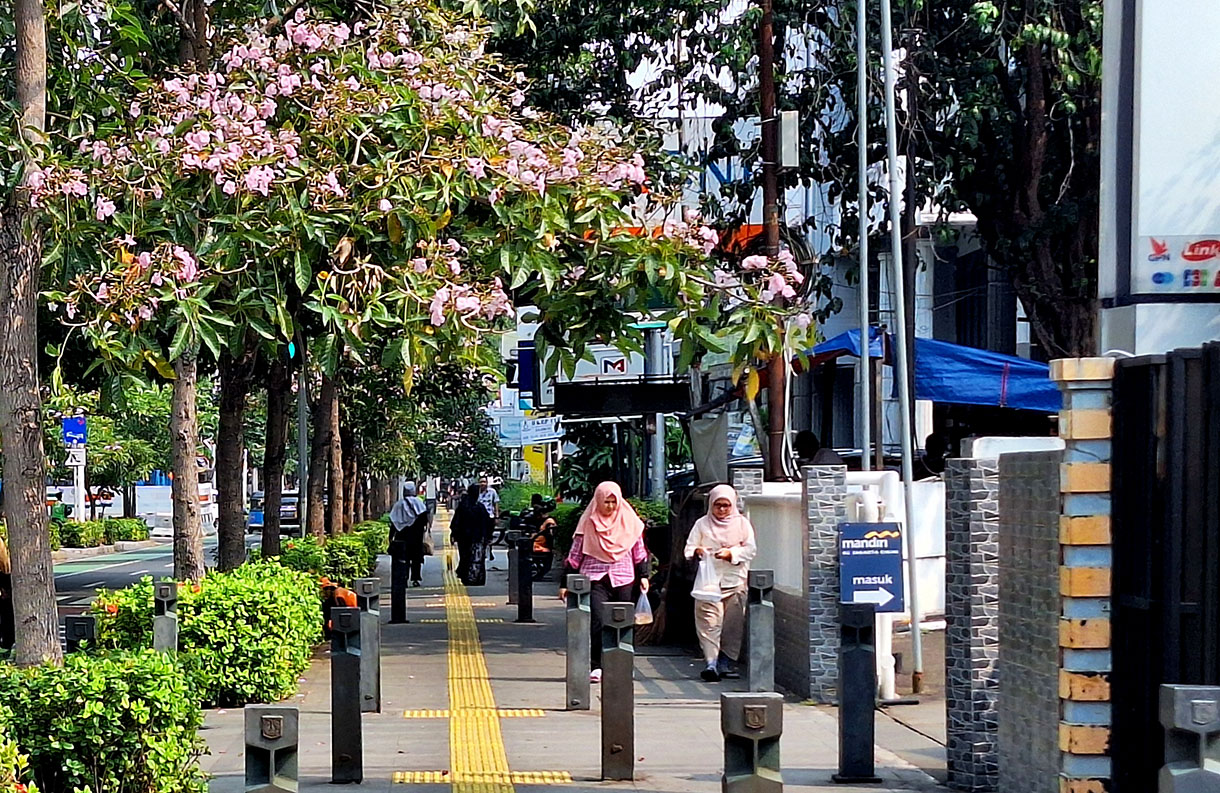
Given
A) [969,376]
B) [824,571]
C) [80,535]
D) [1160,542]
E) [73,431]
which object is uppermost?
[969,376]

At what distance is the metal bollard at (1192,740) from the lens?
406cm

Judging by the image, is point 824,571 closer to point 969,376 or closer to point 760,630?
point 760,630

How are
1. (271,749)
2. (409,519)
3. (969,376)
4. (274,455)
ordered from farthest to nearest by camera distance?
(409,519), (274,455), (969,376), (271,749)

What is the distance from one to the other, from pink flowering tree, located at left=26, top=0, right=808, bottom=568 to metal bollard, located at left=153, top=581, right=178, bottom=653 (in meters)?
1.57

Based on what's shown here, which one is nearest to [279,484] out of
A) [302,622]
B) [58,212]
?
[302,622]

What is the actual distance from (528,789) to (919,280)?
726 inches

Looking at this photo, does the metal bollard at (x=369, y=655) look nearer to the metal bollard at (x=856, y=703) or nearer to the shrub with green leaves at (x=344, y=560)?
the metal bollard at (x=856, y=703)

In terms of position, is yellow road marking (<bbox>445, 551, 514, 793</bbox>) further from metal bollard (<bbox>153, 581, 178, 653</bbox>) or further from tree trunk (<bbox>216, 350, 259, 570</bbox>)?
tree trunk (<bbox>216, 350, 259, 570</bbox>)

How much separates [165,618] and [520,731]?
242 centimetres

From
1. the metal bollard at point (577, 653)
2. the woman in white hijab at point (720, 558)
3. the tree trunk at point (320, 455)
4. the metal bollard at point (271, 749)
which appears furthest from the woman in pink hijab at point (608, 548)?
the tree trunk at point (320, 455)

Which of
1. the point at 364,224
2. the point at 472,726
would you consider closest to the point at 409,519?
the point at 472,726

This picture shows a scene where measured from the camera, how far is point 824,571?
42.1ft

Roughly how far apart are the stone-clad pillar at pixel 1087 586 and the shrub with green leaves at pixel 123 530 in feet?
158

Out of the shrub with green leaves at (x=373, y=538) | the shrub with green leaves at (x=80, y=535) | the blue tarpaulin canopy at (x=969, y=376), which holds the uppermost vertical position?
the blue tarpaulin canopy at (x=969, y=376)
